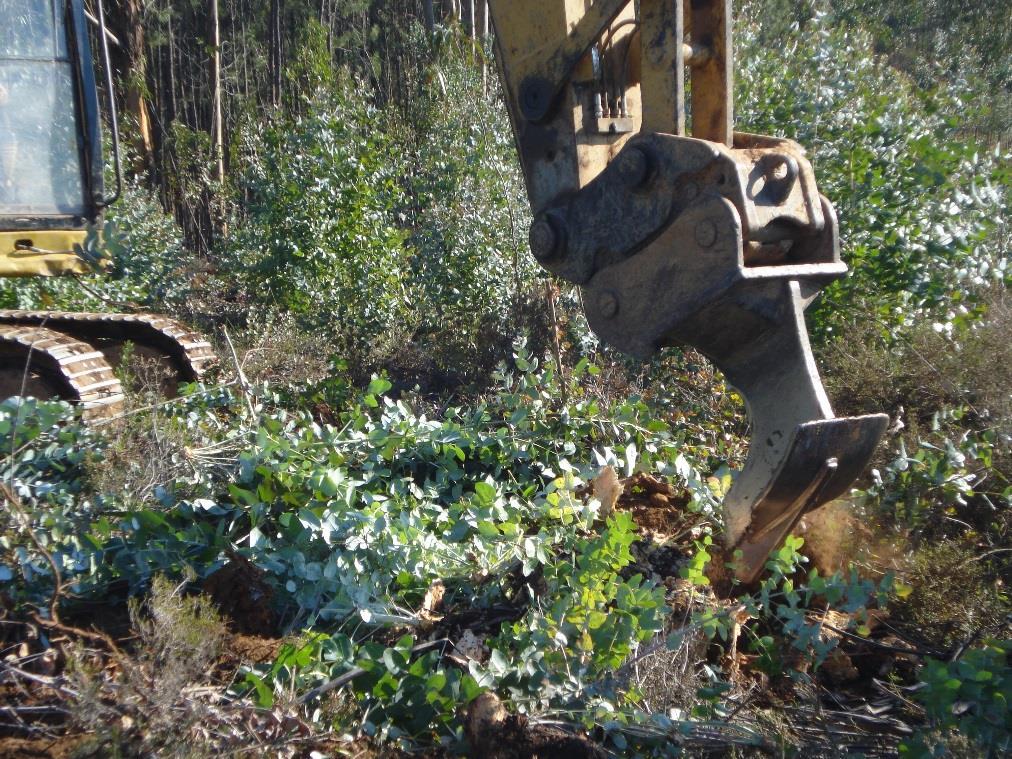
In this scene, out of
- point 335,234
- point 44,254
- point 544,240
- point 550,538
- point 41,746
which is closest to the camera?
point 41,746

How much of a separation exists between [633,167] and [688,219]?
0.27 metres

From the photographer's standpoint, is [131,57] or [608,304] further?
[131,57]

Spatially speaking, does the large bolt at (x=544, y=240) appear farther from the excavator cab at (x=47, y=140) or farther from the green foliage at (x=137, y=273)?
the green foliage at (x=137, y=273)

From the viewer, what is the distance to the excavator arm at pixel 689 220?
9.30 ft

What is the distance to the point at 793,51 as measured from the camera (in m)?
7.52

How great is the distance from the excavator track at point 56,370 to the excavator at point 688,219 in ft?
10.3

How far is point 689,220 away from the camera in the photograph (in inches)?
113

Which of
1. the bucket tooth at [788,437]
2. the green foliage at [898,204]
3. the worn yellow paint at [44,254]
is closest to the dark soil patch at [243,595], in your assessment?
the bucket tooth at [788,437]

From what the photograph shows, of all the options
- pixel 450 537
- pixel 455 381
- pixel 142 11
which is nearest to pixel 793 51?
pixel 455 381

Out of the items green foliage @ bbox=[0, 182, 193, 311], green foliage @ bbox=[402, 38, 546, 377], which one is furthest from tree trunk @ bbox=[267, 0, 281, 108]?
green foliage @ bbox=[402, 38, 546, 377]

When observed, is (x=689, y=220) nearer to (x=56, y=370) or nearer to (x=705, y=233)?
(x=705, y=233)

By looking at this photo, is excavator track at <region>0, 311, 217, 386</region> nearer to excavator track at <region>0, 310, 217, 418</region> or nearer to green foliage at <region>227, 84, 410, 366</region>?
excavator track at <region>0, 310, 217, 418</region>

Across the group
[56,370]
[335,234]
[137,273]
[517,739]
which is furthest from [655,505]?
[137,273]

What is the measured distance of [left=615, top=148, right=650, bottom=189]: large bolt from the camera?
9.71ft
